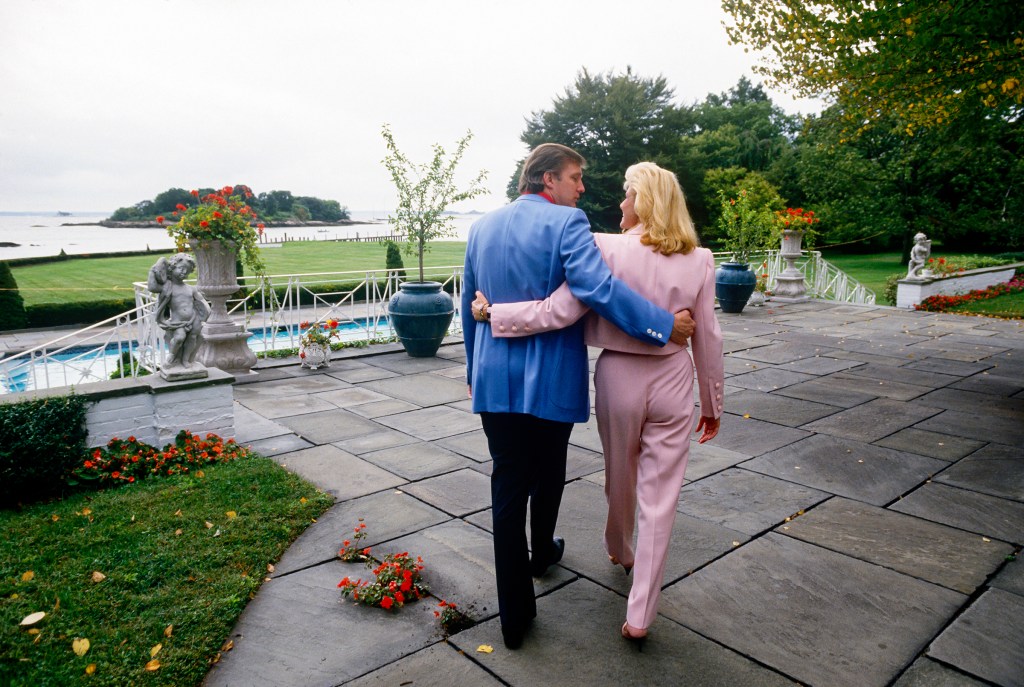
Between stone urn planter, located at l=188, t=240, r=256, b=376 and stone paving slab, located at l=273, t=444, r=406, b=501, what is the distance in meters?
2.97

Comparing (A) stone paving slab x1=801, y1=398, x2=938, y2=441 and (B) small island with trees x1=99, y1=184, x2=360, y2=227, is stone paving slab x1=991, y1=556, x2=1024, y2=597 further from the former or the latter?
(B) small island with trees x1=99, y1=184, x2=360, y2=227

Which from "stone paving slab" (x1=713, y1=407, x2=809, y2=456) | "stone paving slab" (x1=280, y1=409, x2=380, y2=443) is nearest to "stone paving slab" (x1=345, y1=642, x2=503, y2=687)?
"stone paving slab" (x1=280, y1=409, x2=380, y2=443)

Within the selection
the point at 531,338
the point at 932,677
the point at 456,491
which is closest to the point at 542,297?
the point at 531,338

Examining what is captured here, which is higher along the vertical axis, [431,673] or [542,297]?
[542,297]

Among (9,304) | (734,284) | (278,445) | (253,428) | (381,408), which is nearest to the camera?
(278,445)

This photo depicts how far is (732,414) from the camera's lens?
5.84 m

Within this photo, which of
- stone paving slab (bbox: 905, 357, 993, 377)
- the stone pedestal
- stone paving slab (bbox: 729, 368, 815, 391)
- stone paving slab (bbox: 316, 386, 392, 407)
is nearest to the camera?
stone paving slab (bbox: 316, 386, 392, 407)

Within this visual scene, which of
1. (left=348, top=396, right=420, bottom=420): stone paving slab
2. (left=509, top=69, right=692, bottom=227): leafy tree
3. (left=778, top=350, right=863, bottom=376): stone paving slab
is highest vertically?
(left=509, top=69, right=692, bottom=227): leafy tree

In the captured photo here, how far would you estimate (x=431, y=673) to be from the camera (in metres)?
2.33

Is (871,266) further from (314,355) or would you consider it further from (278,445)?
(278,445)

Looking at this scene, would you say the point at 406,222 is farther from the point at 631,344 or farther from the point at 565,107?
the point at 565,107

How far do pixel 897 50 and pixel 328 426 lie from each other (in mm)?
5474

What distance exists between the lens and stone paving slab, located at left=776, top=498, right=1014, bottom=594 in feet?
10.1

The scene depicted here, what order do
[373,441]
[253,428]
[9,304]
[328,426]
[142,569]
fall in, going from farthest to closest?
1. [9,304]
2. [328,426]
3. [253,428]
4. [373,441]
5. [142,569]
